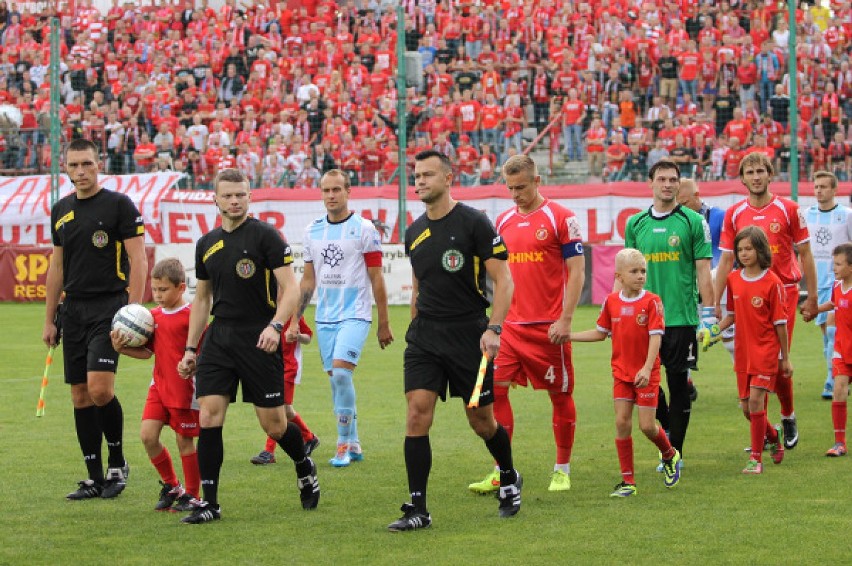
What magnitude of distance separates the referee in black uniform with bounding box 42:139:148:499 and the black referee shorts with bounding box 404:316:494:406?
6.90 feet

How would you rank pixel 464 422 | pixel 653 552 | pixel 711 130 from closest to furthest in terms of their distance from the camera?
pixel 653 552, pixel 464 422, pixel 711 130

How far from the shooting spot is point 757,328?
9.98m

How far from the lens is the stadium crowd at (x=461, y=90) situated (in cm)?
2753

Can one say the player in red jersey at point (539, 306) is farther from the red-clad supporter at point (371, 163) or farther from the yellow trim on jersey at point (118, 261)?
the red-clad supporter at point (371, 163)

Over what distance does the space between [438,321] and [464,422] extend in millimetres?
4685

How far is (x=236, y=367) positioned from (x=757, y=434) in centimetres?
386

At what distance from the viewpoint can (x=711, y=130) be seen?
1079 inches

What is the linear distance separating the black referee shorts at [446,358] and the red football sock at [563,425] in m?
1.42

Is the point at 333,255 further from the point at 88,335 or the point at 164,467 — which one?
the point at 164,467

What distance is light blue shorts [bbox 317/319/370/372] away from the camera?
10711 mm

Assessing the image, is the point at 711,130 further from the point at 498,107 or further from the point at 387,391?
the point at 387,391

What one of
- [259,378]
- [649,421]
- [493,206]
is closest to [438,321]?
[259,378]

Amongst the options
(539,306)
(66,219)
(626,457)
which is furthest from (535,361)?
(66,219)

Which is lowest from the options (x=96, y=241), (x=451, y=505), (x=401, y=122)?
(x=451, y=505)
